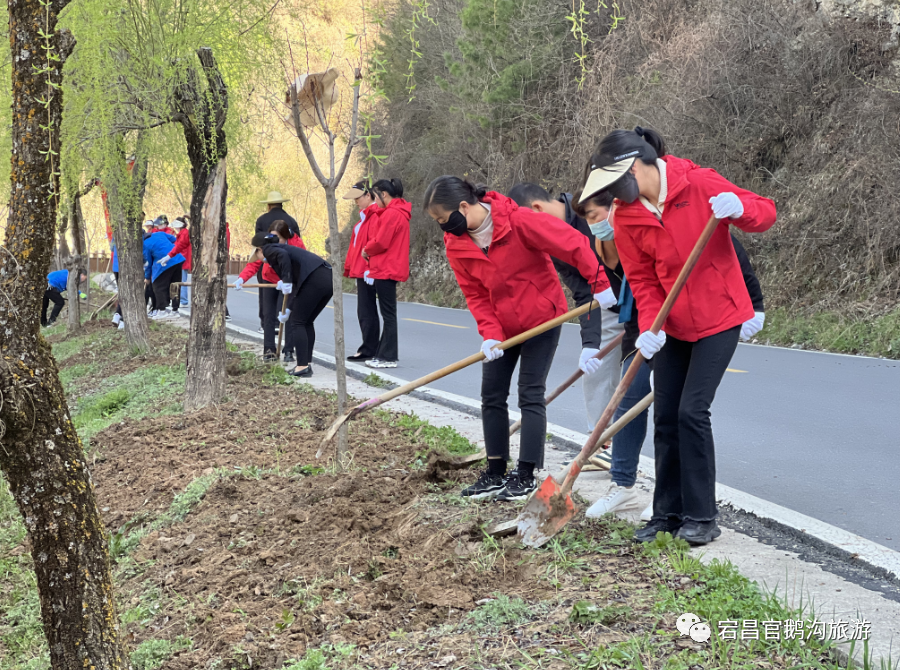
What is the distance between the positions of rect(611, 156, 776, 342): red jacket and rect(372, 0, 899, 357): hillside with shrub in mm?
6726

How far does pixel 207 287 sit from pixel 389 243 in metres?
2.88

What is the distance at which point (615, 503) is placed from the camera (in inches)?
175

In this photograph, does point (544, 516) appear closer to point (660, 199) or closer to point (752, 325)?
point (752, 325)

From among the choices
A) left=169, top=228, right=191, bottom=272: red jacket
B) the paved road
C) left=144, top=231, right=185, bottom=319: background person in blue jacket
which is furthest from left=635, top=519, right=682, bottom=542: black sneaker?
left=144, top=231, right=185, bottom=319: background person in blue jacket

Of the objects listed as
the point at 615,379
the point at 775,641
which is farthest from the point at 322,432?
the point at 775,641

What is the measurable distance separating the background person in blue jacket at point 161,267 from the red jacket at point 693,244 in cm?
1371

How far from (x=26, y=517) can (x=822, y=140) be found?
46.3 ft

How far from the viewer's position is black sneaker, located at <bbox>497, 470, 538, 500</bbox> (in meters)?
4.65

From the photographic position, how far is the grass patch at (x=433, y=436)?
5.90m

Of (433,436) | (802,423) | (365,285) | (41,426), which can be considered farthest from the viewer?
(365,285)

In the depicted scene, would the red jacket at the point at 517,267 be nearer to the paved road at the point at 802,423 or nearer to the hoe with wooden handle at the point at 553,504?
the hoe with wooden handle at the point at 553,504

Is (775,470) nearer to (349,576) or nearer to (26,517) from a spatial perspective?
(349,576)

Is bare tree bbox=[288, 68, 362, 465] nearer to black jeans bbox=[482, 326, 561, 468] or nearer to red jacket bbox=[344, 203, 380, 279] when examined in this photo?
black jeans bbox=[482, 326, 561, 468]

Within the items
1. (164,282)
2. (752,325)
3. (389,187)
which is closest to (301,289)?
(389,187)
